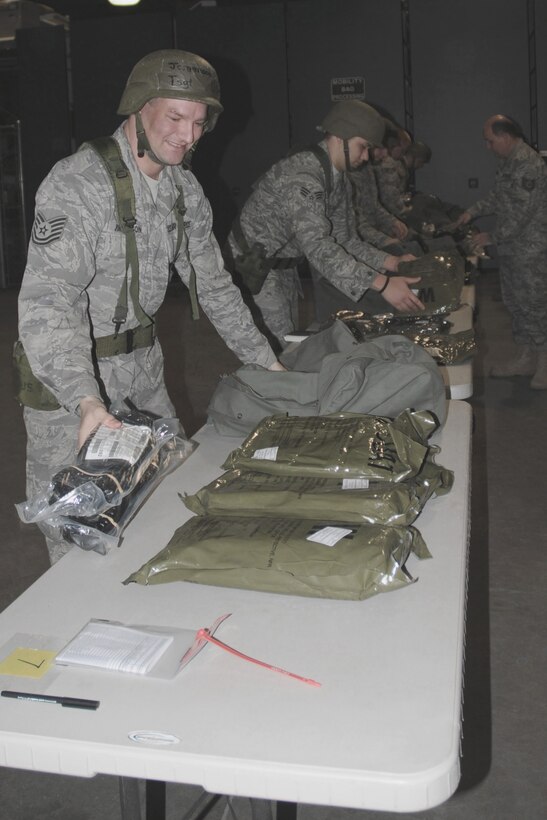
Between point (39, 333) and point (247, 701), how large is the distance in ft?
3.09

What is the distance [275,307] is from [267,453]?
2.40m

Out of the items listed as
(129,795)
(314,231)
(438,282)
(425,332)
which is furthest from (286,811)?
(438,282)

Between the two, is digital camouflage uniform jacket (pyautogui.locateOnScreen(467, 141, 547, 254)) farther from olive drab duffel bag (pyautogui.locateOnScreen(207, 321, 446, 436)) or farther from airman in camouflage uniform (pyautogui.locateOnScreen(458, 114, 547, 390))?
olive drab duffel bag (pyautogui.locateOnScreen(207, 321, 446, 436))

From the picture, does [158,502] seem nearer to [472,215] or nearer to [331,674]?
[331,674]

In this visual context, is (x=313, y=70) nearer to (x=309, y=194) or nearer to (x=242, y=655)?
(x=309, y=194)

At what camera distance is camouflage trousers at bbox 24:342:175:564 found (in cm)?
210

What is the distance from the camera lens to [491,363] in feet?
20.4

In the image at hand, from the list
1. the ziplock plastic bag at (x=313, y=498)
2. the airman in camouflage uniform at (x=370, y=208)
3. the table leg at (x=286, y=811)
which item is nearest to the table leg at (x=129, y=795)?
the table leg at (x=286, y=811)

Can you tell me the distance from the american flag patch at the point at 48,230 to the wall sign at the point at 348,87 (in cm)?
869

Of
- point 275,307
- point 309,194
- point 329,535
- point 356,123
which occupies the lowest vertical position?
point 329,535

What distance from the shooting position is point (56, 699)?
41.7 inches

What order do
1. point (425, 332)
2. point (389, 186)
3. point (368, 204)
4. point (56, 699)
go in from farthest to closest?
point (389, 186) < point (368, 204) < point (425, 332) < point (56, 699)

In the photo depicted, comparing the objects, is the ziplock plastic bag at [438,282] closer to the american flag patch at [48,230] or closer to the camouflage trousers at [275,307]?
the camouflage trousers at [275,307]

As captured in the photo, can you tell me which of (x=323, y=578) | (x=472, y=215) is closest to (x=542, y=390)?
(x=472, y=215)
